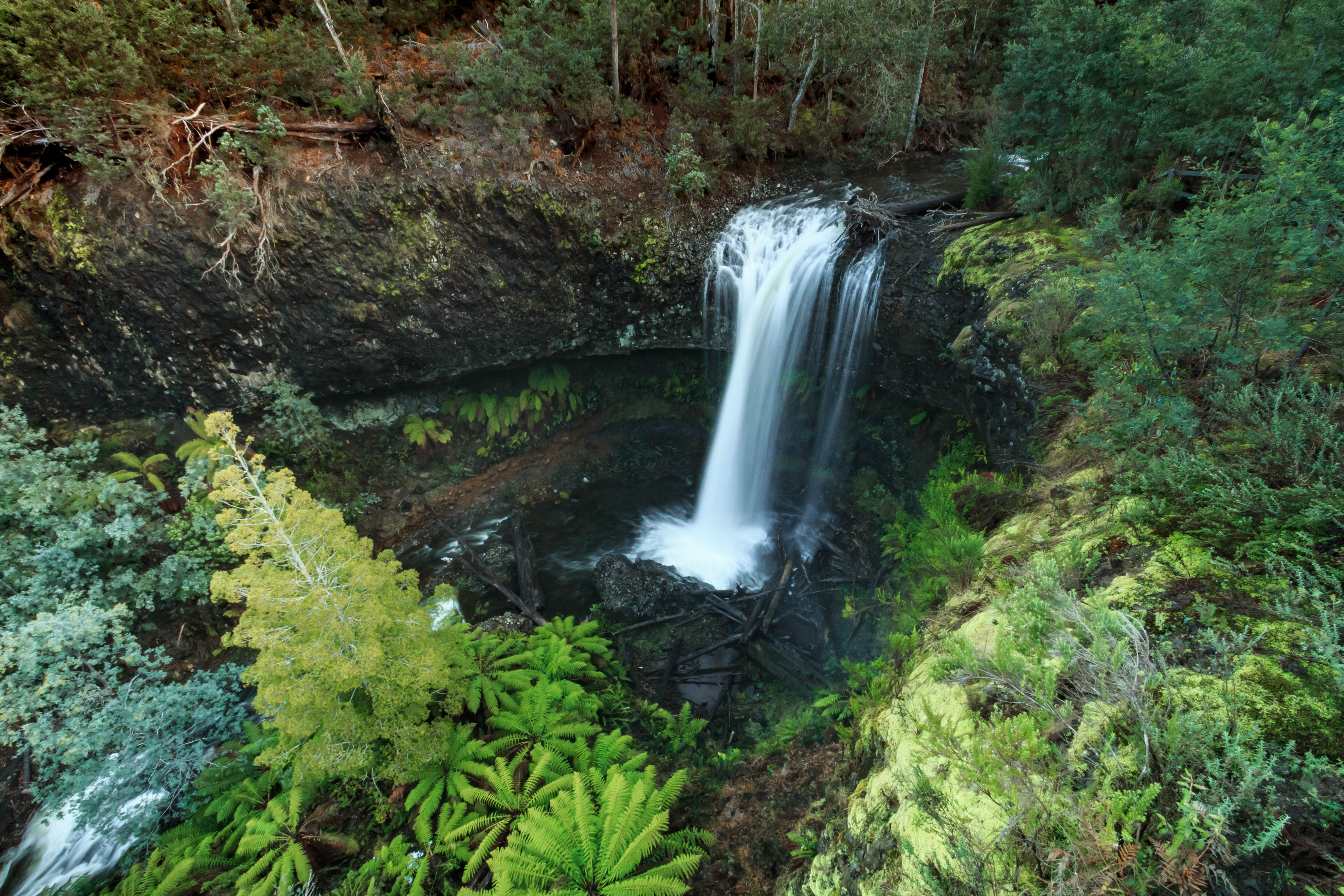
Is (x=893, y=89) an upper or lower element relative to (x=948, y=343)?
upper

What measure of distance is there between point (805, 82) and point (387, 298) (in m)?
10.1

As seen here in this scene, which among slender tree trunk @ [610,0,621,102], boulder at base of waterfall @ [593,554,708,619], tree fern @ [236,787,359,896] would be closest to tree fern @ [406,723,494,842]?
tree fern @ [236,787,359,896]

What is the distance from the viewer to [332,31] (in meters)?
8.20

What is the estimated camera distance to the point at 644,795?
4664 millimetres

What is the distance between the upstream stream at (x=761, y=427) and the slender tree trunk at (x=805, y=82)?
6.23 feet

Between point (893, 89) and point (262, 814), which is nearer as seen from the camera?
point (262, 814)

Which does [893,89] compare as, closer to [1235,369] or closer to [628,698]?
[1235,369]

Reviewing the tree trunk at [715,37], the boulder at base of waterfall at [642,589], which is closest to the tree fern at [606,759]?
the boulder at base of waterfall at [642,589]

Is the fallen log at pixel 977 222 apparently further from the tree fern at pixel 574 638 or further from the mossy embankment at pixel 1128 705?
the tree fern at pixel 574 638

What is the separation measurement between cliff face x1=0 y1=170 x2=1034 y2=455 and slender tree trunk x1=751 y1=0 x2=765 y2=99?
7.50 feet

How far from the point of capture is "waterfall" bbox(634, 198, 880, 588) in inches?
349

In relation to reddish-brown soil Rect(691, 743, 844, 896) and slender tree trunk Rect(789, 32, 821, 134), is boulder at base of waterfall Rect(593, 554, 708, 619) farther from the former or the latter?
slender tree trunk Rect(789, 32, 821, 134)

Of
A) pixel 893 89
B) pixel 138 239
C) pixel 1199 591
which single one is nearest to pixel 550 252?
pixel 138 239

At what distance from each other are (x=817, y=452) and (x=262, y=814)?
9.68 meters
